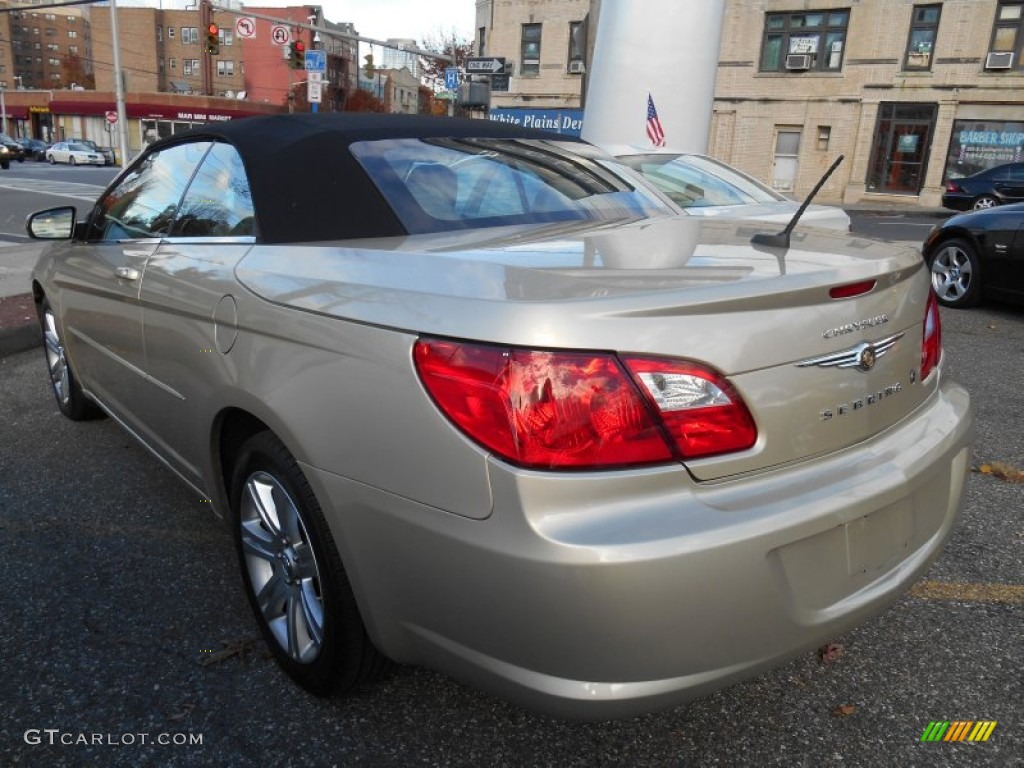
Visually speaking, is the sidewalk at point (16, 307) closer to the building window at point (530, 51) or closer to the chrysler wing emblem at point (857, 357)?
the chrysler wing emblem at point (857, 357)

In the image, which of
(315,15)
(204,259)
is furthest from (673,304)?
(315,15)

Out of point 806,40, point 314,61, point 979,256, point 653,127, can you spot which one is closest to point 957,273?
point 979,256

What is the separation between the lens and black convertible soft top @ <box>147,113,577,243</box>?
2.28m

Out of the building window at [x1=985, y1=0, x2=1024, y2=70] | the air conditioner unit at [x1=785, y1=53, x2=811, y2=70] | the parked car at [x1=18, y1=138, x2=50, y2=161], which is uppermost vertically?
the building window at [x1=985, y1=0, x2=1024, y2=70]

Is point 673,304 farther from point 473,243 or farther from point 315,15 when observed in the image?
point 315,15

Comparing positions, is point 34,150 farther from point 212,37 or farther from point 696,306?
point 696,306

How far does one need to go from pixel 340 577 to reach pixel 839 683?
142 centimetres

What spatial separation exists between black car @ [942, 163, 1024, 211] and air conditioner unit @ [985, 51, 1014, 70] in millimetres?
8192

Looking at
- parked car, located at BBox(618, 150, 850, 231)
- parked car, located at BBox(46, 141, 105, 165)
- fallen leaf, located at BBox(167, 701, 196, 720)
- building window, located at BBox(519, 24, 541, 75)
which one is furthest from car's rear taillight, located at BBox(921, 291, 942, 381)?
parked car, located at BBox(46, 141, 105, 165)

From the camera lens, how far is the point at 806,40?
92.9 feet

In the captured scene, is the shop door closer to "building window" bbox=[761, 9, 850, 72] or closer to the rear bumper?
"building window" bbox=[761, 9, 850, 72]

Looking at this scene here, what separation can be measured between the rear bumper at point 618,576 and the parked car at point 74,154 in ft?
174

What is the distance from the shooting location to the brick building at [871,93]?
1024 inches

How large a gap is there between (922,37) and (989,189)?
10.2 meters
